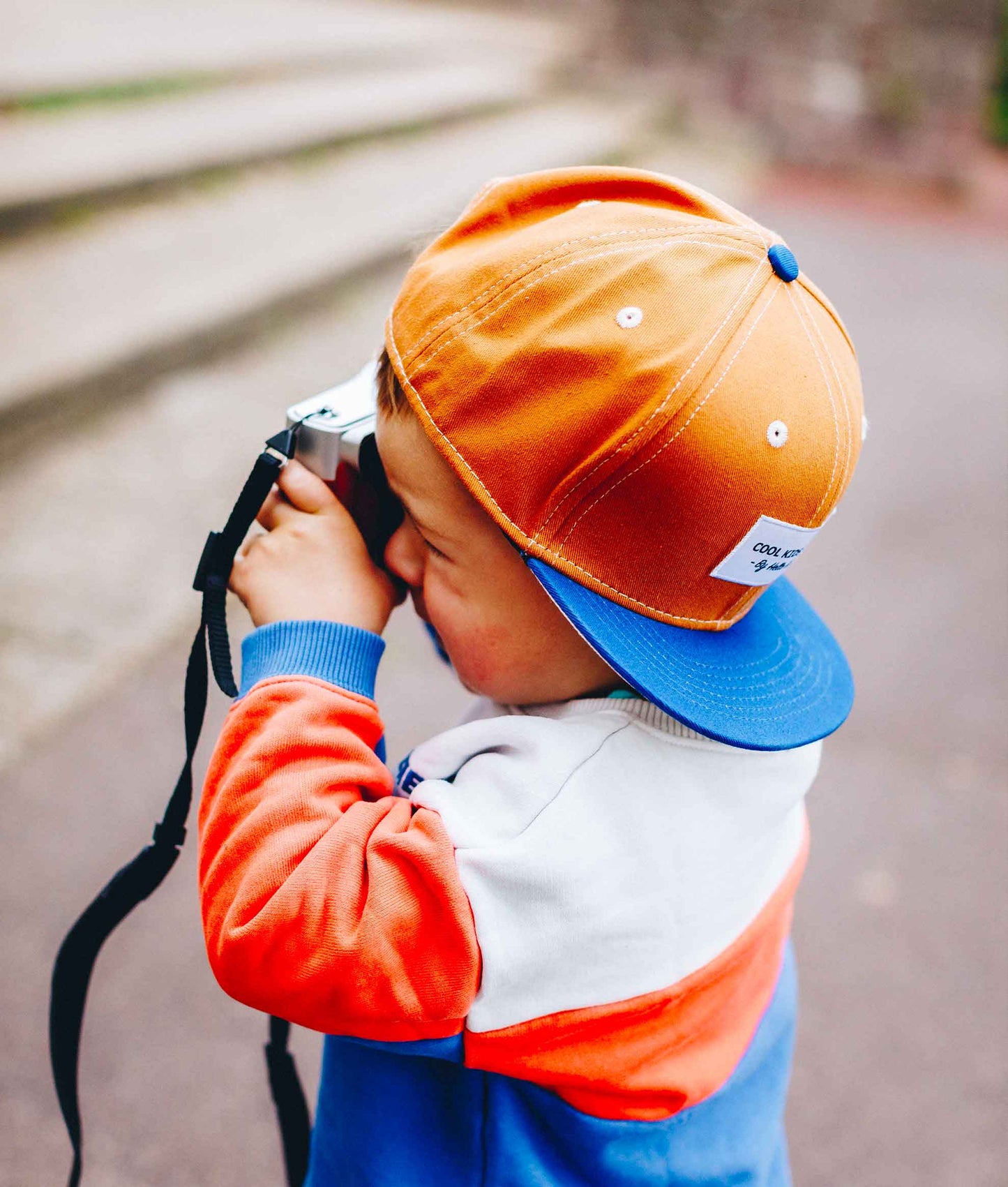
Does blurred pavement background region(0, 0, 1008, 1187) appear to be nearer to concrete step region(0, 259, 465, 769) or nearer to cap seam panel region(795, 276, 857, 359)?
concrete step region(0, 259, 465, 769)

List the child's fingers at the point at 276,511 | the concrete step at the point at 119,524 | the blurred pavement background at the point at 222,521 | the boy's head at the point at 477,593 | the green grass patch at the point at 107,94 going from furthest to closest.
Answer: the green grass patch at the point at 107,94
the concrete step at the point at 119,524
the blurred pavement background at the point at 222,521
the child's fingers at the point at 276,511
the boy's head at the point at 477,593

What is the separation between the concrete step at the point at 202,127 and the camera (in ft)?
12.9

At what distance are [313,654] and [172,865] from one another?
1.11ft

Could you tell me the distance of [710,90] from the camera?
32.5ft

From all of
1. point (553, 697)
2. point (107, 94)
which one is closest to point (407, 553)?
point (553, 697)

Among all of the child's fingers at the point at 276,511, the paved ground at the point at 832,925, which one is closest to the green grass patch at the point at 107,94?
the paved ground at the point at 832,925

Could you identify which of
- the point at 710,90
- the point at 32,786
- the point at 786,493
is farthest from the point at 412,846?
the point at 710,90

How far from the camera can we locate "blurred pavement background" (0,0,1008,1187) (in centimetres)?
178

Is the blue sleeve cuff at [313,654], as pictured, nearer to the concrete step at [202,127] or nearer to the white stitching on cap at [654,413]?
the white stitching on cap at [654,413]

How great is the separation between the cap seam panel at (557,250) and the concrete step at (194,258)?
1.50 meters

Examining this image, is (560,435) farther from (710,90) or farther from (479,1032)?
(710,90)

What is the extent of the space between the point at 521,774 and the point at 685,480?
253 mm

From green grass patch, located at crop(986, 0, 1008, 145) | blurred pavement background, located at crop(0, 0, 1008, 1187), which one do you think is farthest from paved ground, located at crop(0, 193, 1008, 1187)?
green grass patch, located at crop(986, 0, 1008, 145)

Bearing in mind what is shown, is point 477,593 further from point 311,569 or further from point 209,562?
point 209,562
